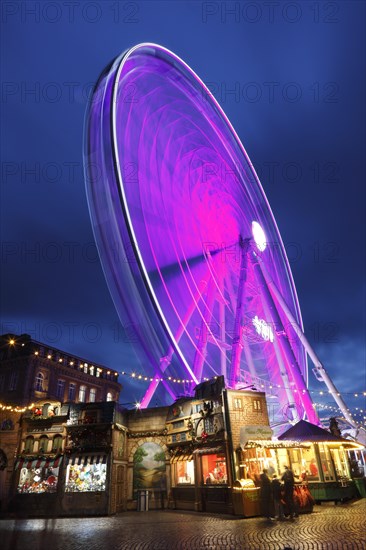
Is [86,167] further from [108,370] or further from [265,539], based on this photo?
[108,370]

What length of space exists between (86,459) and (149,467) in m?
3.01

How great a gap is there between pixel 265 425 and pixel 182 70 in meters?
16.8

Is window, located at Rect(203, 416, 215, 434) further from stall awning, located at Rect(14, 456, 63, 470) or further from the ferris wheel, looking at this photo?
stall awning, located at Rect(14, 456, 63, 470)

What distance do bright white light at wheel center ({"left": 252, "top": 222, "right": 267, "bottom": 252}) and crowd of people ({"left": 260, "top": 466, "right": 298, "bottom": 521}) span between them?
12.1 meters

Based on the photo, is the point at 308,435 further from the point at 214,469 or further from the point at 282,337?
the point at 282,337

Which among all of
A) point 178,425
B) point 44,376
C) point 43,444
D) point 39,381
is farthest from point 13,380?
point 178,425

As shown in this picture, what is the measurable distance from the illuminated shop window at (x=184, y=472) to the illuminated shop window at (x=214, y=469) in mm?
1076

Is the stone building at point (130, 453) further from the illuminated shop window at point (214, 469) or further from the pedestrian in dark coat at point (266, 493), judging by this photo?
the pedestrian in dark coat at point (266, 493)

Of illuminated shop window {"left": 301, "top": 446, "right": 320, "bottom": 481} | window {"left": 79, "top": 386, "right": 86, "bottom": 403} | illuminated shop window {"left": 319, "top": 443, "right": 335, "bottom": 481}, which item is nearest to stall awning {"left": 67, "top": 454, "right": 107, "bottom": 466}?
illuminated shop window {"left": 301, "top": 446, "right": 320, "bottom": 481}

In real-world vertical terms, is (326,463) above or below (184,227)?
below

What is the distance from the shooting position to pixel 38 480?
1725 cm

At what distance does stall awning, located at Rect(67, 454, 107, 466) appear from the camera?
16.8m

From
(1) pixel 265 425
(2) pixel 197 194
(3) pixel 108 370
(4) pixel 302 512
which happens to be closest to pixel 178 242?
(2) pixel 197 194

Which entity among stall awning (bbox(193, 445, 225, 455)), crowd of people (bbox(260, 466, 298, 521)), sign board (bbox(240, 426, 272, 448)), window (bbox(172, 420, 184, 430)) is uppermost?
window (bbox(172, 420, 184, 430))
